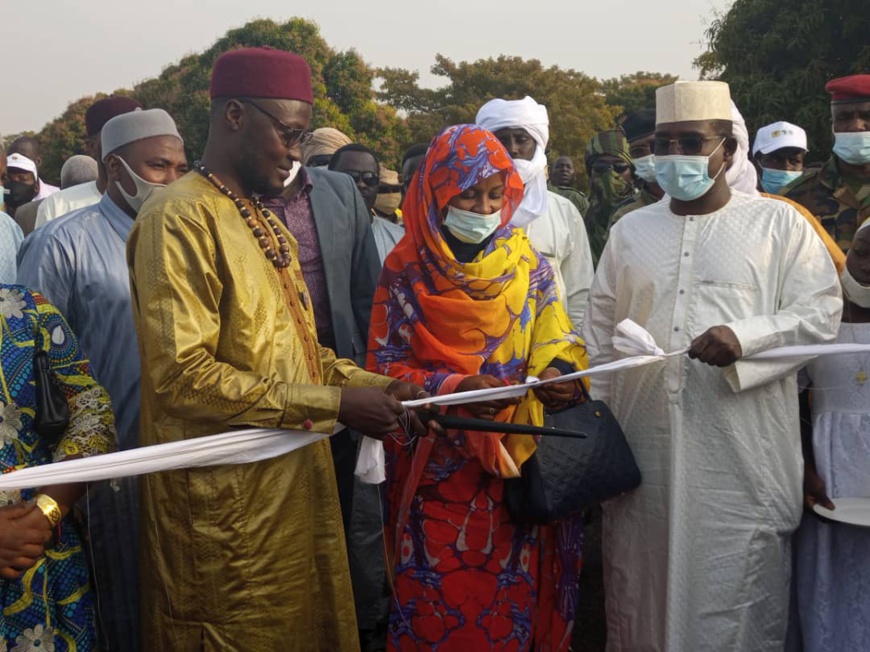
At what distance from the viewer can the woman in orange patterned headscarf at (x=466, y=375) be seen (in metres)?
3.83

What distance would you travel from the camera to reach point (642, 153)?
6.44m

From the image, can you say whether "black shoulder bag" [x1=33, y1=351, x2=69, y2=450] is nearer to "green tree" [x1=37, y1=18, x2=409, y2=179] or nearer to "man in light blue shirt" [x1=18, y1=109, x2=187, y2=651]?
A: "man in light blue shirt" [x1=18, y1=109, x2=187, y2=651]

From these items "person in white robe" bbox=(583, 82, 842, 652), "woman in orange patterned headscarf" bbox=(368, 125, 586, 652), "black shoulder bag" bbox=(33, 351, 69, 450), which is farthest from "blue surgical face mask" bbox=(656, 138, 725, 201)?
"black shoulder bag" bbox=(33, 351, 69, 450)

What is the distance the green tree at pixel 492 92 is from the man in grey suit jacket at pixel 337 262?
92.9 feet

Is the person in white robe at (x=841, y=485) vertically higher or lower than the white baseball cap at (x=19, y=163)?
lower

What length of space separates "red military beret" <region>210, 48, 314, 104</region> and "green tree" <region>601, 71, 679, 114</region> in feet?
103

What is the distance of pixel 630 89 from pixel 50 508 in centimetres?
3843

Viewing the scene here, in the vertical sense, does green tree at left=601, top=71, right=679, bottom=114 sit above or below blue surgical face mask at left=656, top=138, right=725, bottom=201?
above

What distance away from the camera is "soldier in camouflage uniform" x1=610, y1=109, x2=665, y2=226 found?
618cm

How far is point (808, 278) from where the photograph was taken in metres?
3.78

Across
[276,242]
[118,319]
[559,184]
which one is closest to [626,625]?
[276,242]

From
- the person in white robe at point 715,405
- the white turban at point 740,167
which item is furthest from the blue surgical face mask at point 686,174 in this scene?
the white turban at point 740,167

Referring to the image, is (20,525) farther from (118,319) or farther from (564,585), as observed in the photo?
(564,585)

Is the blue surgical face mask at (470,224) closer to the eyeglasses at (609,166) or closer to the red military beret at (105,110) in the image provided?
the red military beret at (105,110)
